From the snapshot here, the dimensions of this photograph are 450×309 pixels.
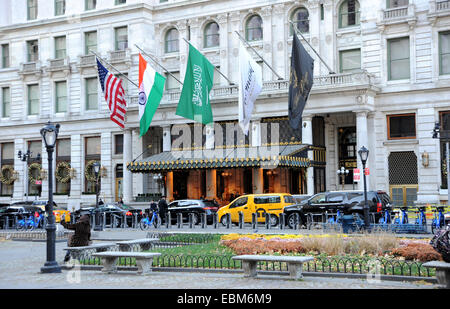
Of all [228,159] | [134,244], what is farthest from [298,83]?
[228,159]

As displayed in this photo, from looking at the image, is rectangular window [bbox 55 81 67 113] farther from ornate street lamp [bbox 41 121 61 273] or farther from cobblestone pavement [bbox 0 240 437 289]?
cobblestone pavement [bbox 0 240 437 289]

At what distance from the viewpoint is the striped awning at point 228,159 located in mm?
42969

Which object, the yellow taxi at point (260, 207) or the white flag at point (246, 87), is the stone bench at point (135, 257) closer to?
the white flag at point (246, 87)

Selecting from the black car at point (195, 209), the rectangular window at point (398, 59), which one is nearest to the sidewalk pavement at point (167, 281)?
the black car at point (195, 209)

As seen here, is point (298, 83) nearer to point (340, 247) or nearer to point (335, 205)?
point (335, 205)

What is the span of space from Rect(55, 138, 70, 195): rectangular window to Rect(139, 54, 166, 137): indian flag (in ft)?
70.1

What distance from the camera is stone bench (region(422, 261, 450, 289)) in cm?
1241

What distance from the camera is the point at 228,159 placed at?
45375 mm

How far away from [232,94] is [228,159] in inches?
213
